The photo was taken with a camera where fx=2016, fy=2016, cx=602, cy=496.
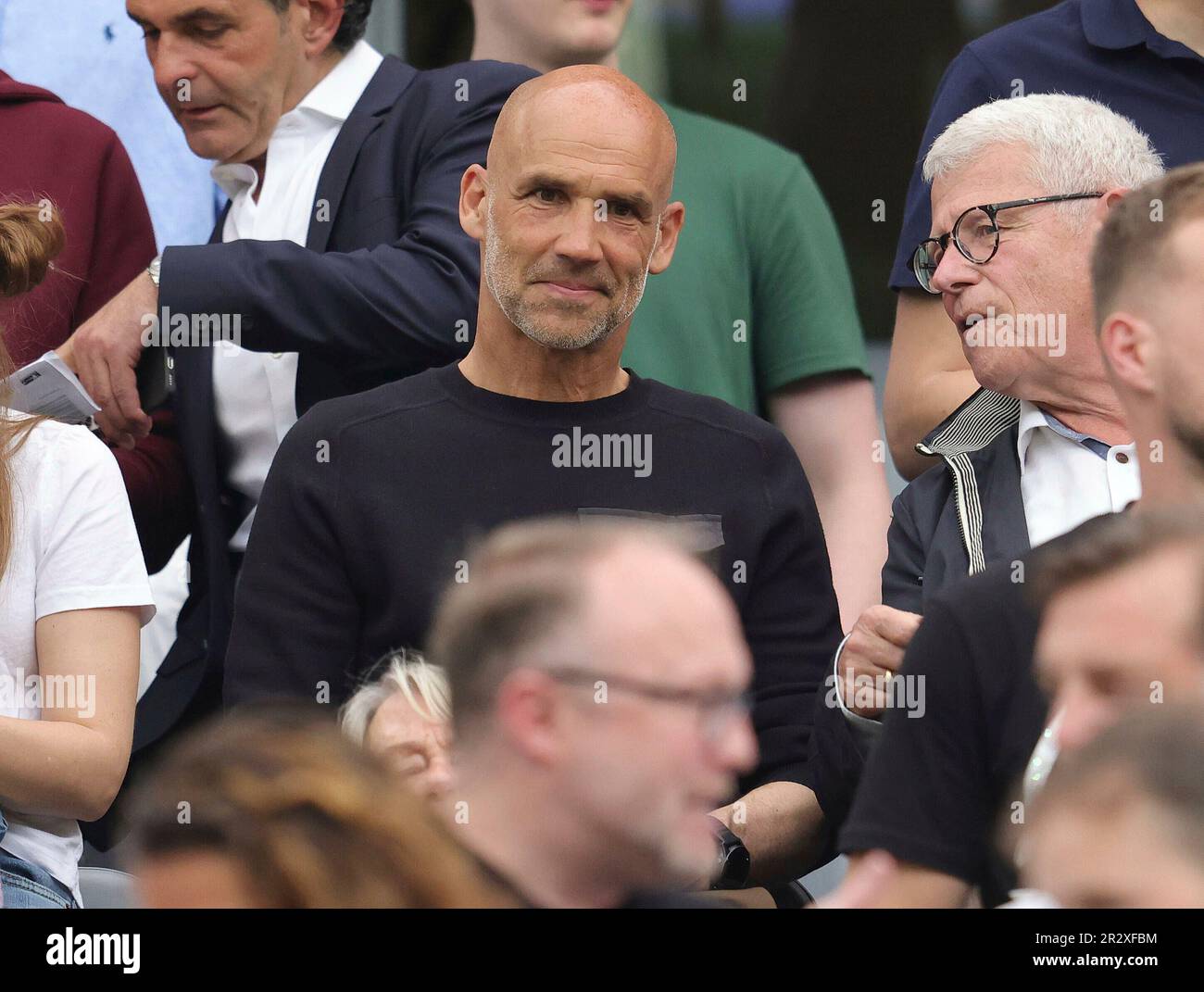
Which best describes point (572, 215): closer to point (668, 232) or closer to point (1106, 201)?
point (668, 232)

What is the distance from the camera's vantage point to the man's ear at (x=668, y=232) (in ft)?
11.2

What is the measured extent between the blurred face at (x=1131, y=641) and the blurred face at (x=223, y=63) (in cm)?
214

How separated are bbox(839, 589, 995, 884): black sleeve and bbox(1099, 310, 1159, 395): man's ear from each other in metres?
0.40

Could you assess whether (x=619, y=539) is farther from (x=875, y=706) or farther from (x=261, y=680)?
(x=261, y=680)

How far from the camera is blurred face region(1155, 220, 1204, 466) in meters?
2.57

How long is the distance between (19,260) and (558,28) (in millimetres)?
1278

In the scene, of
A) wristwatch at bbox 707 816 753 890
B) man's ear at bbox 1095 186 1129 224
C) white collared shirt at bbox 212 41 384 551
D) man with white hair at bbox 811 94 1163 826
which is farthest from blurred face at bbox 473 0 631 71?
wristwatch at bbox 707 816 753 890

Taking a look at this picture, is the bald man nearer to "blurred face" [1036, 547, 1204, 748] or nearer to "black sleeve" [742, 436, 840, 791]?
"black sleeve" [742, 436, 840, 791]

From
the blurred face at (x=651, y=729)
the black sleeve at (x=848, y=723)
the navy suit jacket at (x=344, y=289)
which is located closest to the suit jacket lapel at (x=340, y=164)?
the navy suit jacket at (x=344, y=289)

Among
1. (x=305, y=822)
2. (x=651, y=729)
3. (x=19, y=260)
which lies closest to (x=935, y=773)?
(x=651, y=729)

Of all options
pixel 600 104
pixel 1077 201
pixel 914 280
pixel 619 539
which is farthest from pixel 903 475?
pixel 619 539

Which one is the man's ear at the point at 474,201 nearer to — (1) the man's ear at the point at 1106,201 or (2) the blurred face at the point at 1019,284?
(2) the blurred face at the point at 1019,284

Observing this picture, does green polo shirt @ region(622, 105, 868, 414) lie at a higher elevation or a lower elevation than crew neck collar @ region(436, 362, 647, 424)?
higher

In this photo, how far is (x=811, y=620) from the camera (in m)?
3.30
